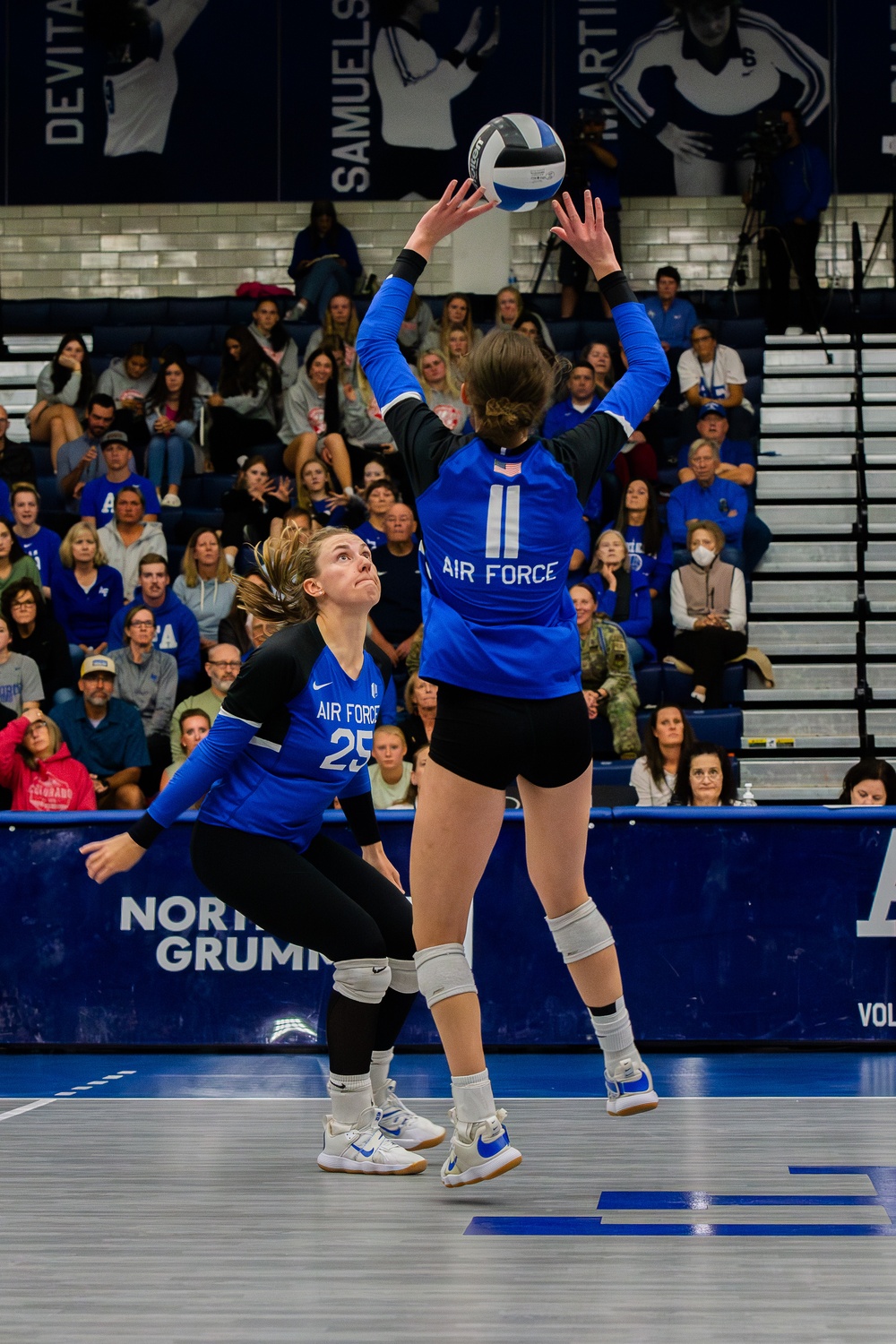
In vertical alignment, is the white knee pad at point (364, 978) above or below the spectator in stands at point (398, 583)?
below

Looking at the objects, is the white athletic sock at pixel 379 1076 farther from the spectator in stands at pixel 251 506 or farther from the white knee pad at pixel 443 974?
the spectator in stands at pixel 251 506

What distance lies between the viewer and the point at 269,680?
4.43 metres

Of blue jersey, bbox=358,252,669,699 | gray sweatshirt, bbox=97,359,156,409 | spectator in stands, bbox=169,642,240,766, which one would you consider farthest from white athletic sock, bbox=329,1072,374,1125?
gray sweatshirt, bbox=97,359,156,409

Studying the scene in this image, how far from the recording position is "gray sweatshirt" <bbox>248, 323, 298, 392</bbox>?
13203 mm

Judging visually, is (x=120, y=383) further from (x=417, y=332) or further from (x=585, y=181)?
(x=585, y=181)

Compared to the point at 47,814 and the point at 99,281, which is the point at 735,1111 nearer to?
the point at 47,814

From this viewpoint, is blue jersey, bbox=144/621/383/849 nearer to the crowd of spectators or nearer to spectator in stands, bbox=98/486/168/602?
the crowd of spectators

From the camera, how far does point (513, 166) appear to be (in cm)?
444

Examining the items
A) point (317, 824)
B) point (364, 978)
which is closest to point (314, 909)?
point (364, 978)

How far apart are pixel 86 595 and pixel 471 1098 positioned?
7.49 m

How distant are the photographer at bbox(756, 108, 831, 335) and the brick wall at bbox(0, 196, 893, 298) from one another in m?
1.48

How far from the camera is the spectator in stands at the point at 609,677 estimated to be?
387 inches

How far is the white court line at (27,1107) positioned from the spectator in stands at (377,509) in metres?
5.43

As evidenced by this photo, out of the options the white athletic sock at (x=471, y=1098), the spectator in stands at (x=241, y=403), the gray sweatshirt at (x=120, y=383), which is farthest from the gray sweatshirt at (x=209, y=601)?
the white athletic sock at (x=471, y=1098)
